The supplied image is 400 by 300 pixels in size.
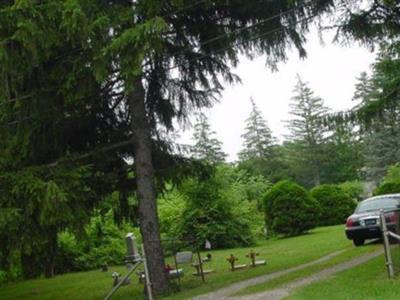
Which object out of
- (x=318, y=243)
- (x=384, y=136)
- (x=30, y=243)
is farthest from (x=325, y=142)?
(x=30, y=243)

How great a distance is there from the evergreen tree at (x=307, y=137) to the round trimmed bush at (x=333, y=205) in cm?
3682

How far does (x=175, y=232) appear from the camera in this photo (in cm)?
2577

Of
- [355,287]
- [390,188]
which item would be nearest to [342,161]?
[390,188]

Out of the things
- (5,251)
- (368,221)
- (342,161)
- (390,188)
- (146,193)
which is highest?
(342,161)

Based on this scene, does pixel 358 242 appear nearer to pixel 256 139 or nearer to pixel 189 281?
pixel 189 281

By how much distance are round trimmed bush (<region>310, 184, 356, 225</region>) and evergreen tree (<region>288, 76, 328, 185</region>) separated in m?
36.8

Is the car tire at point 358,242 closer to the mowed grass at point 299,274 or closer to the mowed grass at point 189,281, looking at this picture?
the mowed grass at point 189,281

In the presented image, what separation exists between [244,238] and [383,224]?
17175mm

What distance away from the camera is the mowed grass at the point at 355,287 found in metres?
8.36

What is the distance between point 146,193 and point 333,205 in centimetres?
2226

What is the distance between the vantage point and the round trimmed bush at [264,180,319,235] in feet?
91.0

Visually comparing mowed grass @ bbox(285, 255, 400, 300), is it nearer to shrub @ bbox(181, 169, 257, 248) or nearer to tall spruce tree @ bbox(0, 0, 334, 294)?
tall spruce tree @ bbox(0, 0, 334, 294)

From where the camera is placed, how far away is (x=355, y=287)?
9211 mm

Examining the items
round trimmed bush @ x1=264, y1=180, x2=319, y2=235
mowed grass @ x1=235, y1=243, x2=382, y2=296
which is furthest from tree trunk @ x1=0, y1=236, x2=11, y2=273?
round trimmed bush @ x1=264, y1=180, x2=319, y2=235
